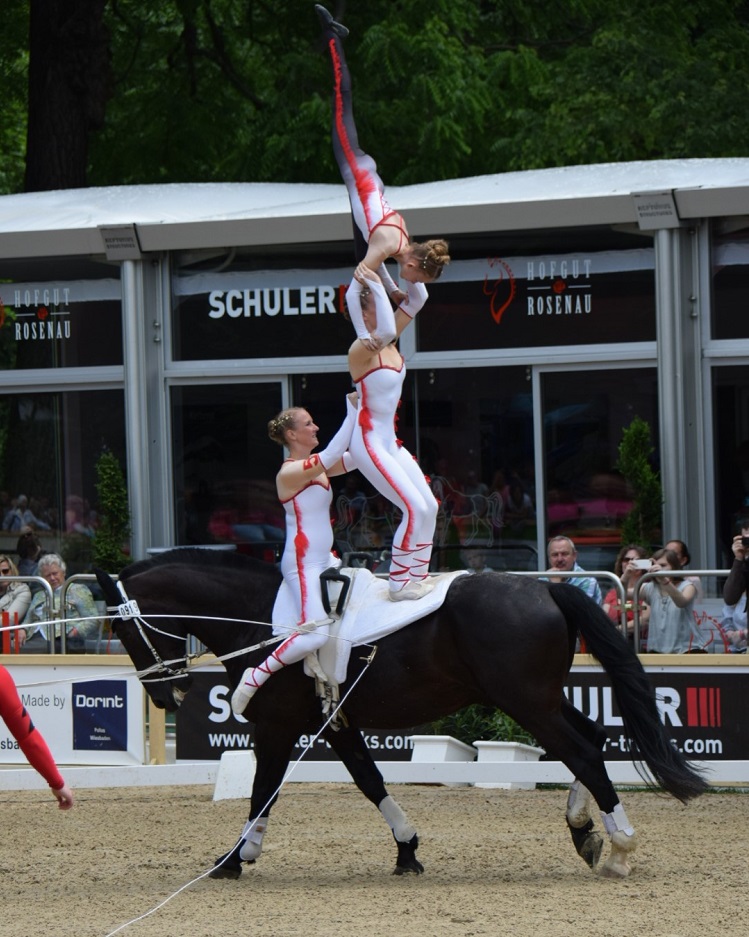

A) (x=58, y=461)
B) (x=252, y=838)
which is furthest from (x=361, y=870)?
(x=58, y=461)

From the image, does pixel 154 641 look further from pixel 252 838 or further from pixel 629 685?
pixel 629 685

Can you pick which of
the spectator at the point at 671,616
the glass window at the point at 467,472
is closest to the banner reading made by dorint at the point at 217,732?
the spectator at the point at 671,616

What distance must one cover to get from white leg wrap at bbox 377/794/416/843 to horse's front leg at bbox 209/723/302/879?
500mm

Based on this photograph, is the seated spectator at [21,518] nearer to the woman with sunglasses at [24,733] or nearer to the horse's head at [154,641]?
the horse's head at [154,641]

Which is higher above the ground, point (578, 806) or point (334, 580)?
point (334, 580)

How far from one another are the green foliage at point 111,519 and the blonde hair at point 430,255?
6.82 metres

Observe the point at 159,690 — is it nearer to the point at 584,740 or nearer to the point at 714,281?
the point at 584,740

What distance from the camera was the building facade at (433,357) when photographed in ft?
40.3

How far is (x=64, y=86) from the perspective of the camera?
17688 mm

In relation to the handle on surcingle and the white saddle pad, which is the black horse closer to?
the white saddle pad

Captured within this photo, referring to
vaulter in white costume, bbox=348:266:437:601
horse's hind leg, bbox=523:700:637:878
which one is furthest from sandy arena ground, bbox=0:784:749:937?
vaulter in white costume, bbox=348:266:437:601

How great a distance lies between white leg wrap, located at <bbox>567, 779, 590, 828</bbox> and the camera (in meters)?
7.15

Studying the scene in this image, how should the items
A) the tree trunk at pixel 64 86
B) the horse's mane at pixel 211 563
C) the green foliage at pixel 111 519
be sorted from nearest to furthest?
the horse's mane at pixel 211 563, the green foliage at pixel 111 519, the tree trunk at pixel 64 86

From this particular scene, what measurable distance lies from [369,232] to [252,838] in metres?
2.82
